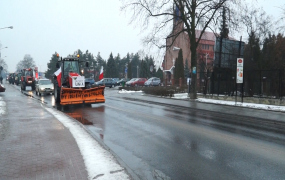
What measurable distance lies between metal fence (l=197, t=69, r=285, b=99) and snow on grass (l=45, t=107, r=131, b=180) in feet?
47.7

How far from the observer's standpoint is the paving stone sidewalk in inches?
224

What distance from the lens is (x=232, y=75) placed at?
23.5m

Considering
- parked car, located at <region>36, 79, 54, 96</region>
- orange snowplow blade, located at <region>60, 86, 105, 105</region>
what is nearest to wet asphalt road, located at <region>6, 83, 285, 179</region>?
orange snowplow blade, located at <region>60, 86, 105, 105</region>

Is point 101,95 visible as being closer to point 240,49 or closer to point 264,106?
point 264,106

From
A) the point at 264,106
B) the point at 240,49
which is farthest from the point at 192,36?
the point at 264,106

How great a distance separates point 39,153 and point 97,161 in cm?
167

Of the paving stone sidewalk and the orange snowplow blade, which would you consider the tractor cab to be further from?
the paving stone sidewalk

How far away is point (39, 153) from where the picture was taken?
281 inches

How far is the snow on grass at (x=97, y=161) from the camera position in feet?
18.4

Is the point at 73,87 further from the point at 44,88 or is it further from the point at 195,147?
the point at 195,147

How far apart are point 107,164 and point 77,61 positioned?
16435 mm

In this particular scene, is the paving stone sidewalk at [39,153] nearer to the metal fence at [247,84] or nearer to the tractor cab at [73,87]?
the tractor cab at [73,87]

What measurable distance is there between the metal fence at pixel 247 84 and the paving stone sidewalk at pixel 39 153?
1459 centimetres

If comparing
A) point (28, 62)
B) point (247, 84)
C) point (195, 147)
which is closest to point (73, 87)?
point (247, 84)
